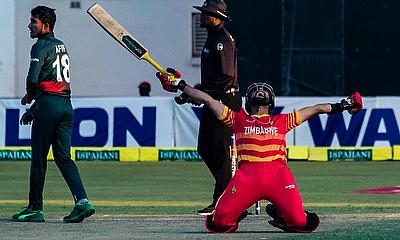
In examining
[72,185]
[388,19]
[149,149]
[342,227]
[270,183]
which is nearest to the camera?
[270,183]

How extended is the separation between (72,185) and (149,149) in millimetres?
11965

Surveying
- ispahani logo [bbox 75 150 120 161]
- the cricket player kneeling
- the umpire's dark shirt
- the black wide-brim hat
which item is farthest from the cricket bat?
ispahani logo [bbox 75 150 120 161]

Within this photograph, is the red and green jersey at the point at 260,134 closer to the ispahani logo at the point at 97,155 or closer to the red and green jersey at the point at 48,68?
the red and green jersey at the point at 48,68

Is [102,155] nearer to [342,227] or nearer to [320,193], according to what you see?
[320,193]

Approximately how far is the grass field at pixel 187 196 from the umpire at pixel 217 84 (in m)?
0.64

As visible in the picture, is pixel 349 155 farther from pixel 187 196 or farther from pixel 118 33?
pixel 118 33

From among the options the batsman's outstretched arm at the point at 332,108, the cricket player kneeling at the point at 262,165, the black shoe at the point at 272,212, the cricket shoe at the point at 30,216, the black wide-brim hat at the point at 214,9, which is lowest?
the cricket shoe at the point at 30,216

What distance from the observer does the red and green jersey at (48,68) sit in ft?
40.6

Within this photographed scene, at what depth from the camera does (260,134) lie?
439 inches

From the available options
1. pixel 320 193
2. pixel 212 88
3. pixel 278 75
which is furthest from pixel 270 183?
pixel 278 75

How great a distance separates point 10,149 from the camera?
2473 cm

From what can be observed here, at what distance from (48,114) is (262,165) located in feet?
8.19

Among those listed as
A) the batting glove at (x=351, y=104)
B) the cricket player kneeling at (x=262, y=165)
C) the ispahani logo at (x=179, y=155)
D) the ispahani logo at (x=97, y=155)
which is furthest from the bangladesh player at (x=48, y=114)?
the ispahani logo at (x=97, y=155)

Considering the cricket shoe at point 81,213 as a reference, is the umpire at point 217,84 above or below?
above
